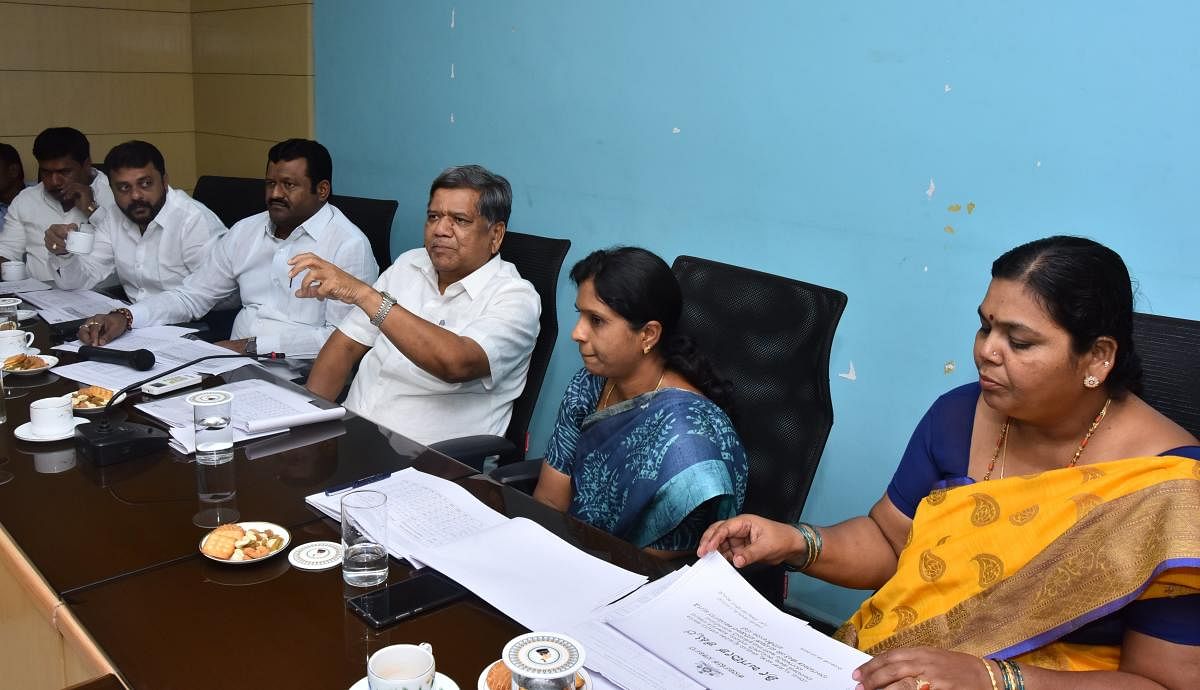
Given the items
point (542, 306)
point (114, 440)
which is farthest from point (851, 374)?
point (114, 440)

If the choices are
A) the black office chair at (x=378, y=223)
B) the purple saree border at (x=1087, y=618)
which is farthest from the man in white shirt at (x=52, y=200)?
the purple saree border at (x=1087, y=618)

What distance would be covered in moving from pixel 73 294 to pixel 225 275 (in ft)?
1.51

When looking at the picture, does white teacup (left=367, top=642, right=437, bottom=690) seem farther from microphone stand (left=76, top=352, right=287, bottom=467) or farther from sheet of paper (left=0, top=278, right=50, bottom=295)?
sheet of paper (left=0, top=278, right=50, bottom=295)

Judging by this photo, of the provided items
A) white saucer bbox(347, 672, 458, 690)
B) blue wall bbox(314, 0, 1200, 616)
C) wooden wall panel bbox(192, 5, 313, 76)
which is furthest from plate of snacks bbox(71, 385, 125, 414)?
wooden wall panel bbox(192, 5, 313, 76)

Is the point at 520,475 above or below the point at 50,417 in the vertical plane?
below

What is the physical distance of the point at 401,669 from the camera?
2.80ft

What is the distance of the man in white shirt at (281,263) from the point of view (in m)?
2.83

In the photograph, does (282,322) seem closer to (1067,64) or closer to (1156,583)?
(1067,64)

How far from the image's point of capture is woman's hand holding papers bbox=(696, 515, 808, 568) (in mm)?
1331

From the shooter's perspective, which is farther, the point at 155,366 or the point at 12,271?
the point at 12,271

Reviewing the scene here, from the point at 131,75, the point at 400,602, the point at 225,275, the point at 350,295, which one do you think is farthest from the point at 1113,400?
the point at 131,75

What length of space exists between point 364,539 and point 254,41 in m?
3.58

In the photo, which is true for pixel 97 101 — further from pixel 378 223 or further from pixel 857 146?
pixel 857 146

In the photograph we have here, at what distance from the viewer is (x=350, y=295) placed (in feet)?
6.89
